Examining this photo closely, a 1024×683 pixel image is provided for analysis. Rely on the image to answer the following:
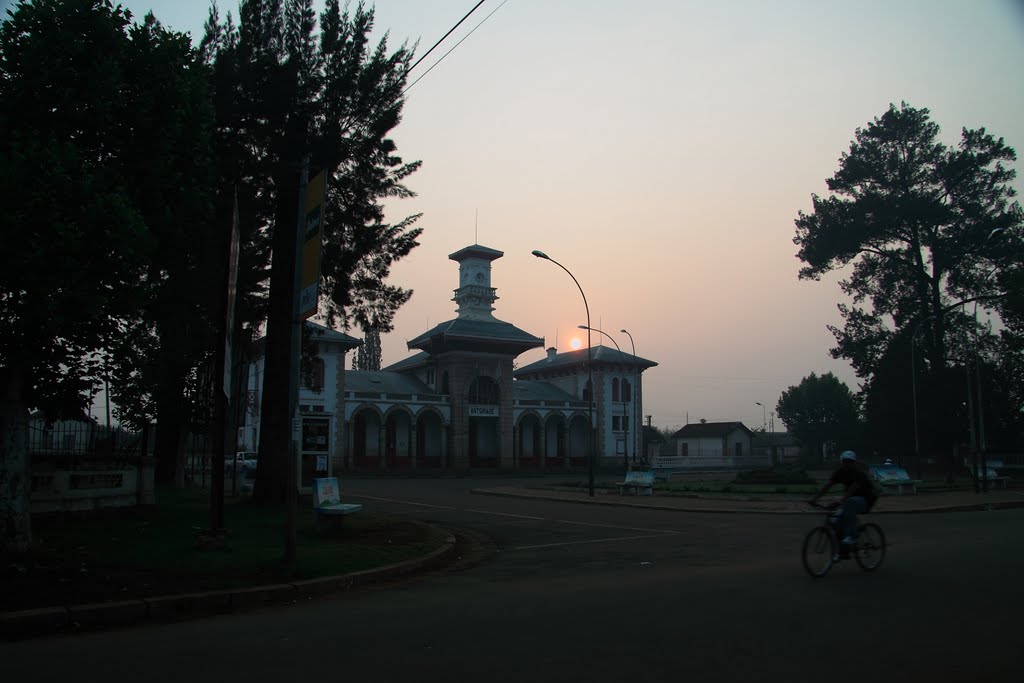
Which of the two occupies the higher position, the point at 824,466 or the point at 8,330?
the point at 8,330

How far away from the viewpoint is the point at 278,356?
19203 millimetres

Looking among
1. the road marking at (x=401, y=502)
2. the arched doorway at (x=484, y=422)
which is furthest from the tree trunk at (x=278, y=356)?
the arched doorway at (x=484, y=422)

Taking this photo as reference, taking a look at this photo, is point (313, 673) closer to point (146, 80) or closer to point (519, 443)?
point (146, 80)

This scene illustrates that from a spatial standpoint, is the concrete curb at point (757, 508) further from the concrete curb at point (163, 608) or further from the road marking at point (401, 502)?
the concrete curb at point (163, 608)

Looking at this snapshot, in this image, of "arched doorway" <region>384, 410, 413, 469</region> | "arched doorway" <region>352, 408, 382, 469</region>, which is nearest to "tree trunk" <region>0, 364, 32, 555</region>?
"arched doorway" <region>352, 408, 382, 469</region>

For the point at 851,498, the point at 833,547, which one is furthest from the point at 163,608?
the point at 851,498

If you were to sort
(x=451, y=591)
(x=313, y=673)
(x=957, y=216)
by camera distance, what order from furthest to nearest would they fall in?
(x=957, y=216), (x=451, y=591), (x=313, y=673)

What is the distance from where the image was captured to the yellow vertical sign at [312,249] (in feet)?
33.1

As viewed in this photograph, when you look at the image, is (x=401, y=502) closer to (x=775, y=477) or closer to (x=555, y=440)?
(x=775, y=477)

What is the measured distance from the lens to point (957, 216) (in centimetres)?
Result: 4516

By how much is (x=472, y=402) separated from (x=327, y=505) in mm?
48616

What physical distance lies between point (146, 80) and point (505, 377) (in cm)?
5369

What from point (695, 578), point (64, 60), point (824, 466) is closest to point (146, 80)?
point (64, 60)

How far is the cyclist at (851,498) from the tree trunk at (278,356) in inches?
505
